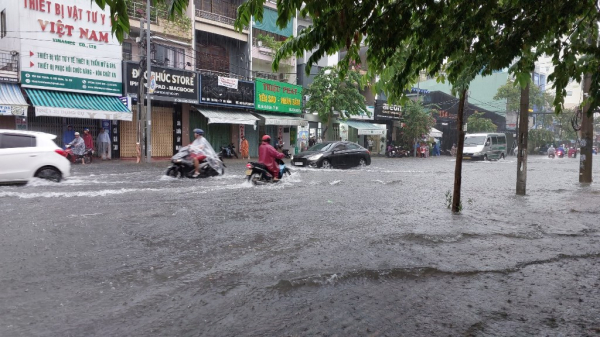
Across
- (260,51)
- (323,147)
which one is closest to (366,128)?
(260,51)

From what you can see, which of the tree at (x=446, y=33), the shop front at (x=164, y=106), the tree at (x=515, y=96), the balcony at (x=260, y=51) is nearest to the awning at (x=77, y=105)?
the shop front at (x=164, y=106)

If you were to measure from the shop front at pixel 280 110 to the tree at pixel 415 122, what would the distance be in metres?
11.3

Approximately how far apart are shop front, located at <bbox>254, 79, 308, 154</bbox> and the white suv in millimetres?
17167

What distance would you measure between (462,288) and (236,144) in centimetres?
2477

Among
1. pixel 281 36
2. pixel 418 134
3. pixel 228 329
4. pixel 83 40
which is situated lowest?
pixel 228 329

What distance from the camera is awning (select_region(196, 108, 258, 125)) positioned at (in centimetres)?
2411

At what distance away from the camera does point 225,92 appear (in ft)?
84.1

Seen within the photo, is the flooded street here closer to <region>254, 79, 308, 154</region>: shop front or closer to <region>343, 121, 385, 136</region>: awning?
<region>254, 79, 308, 154</region>: shop front

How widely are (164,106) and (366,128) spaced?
16.7m

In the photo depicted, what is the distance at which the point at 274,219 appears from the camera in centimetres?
742

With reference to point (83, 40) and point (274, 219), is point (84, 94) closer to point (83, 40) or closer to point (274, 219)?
point (83, 40)

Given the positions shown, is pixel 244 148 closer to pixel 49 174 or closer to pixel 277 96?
pixel 277 96

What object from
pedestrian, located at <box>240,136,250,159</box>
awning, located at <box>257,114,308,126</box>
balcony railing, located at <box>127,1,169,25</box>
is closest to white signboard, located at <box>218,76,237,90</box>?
awning, located at <box>257,114,308,126</box>

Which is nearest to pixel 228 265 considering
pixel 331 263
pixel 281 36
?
pixel 331 263
